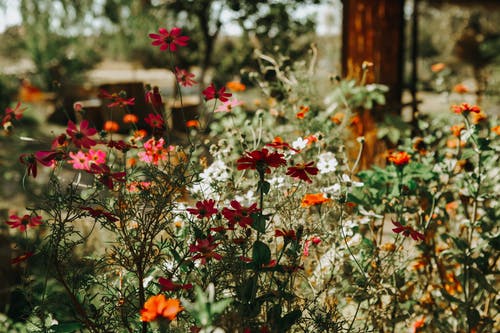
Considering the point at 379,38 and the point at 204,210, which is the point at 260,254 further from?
the point at 379,38

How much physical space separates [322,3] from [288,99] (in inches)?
230

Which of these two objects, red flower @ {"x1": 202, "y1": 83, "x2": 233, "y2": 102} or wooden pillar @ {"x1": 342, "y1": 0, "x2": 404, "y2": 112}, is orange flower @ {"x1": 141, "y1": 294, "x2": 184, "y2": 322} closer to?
red flower @ {"x1": 202, "y1": 83, "x2": 233, "y2": 102}

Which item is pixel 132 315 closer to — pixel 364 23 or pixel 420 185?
pixel 420 185

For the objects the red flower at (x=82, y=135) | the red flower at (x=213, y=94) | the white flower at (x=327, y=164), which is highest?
the red flower at (x=213, y=94)

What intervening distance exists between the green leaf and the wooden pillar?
2453mm

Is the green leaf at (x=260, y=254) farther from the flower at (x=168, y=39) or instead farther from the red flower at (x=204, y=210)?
the flower at (x=168, y=39)

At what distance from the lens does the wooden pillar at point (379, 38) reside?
3.61m

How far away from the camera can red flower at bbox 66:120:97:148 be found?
140 cm

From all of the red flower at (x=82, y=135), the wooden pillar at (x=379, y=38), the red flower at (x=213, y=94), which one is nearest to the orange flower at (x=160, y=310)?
the red flower at (x=82, y=135)

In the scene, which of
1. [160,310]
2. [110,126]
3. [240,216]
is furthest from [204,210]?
[110,126]

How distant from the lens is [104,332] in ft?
4.71

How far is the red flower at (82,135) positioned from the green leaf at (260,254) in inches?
19.4

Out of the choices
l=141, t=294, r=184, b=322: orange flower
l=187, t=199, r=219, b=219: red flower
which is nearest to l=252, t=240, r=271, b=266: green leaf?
l=187, t=199, r=219, b=219: red flower

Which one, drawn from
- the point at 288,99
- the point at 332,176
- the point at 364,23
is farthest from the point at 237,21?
the point at 332,176
